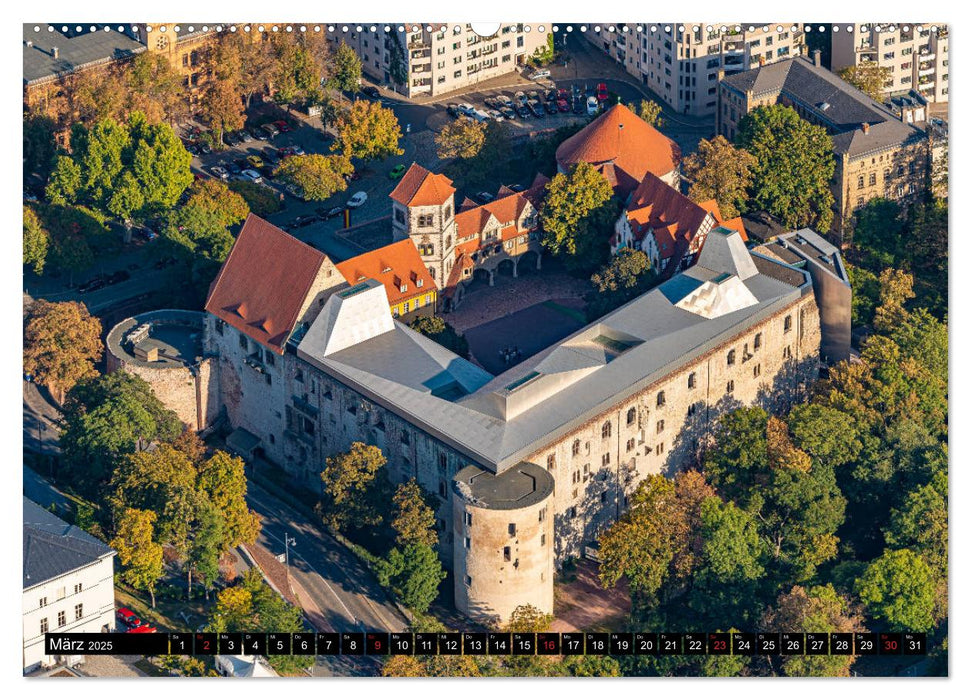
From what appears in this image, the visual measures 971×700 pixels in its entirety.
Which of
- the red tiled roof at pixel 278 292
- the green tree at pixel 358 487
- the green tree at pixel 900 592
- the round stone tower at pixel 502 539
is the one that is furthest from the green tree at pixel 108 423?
the green tree at pixel 900 592

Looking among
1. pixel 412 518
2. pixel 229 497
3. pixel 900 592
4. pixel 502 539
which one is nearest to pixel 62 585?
pixel 229 497

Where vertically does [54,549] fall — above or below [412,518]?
above

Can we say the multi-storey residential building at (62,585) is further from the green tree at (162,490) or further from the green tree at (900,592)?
the green tree at (900,592)

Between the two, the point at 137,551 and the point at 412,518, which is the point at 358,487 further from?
the point at 137,551

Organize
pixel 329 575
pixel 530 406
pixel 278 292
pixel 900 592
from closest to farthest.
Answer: pixel 900 592, pixel 530 406, pixel 329 575, pixel 278 292

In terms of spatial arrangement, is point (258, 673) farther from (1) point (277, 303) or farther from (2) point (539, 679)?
A: (1) point (277, 303)

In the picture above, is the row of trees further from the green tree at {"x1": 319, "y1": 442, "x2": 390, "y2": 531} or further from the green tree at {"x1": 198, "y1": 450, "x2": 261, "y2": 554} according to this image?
the green tree at {"x1": 198, "y1": 450, "x2": 261, "y2": 554}
